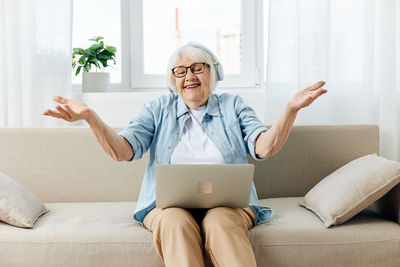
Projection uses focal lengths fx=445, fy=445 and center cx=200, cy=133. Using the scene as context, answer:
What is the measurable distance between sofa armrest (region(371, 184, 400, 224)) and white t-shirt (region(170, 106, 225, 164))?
72 centimetres

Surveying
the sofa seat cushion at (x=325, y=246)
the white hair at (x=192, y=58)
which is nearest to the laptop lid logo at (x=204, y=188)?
the sofa seat cushion at (x=325, y=246)

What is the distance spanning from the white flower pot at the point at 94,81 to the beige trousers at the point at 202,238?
1.35 m

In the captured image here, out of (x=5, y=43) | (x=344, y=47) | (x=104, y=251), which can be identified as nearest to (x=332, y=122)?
(x=344, y=47)

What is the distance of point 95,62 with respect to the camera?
2775mm

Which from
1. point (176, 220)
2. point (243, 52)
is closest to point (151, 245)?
point (176, 220)

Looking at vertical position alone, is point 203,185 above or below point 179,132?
below

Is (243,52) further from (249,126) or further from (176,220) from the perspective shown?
(176,220)

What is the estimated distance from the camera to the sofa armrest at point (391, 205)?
183 cm

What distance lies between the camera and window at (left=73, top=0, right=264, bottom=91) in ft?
9.70

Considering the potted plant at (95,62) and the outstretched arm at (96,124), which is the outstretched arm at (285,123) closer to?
the outstretched arm at (96,124)

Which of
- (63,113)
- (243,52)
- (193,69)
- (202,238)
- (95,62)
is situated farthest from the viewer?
(243,52)

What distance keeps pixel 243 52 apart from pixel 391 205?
1483 millimetres

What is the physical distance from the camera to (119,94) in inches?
107

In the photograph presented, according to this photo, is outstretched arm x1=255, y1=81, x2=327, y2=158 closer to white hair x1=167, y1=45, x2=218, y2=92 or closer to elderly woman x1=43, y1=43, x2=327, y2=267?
elderly woman x1=43, y1=43, x2=327, y2=267
